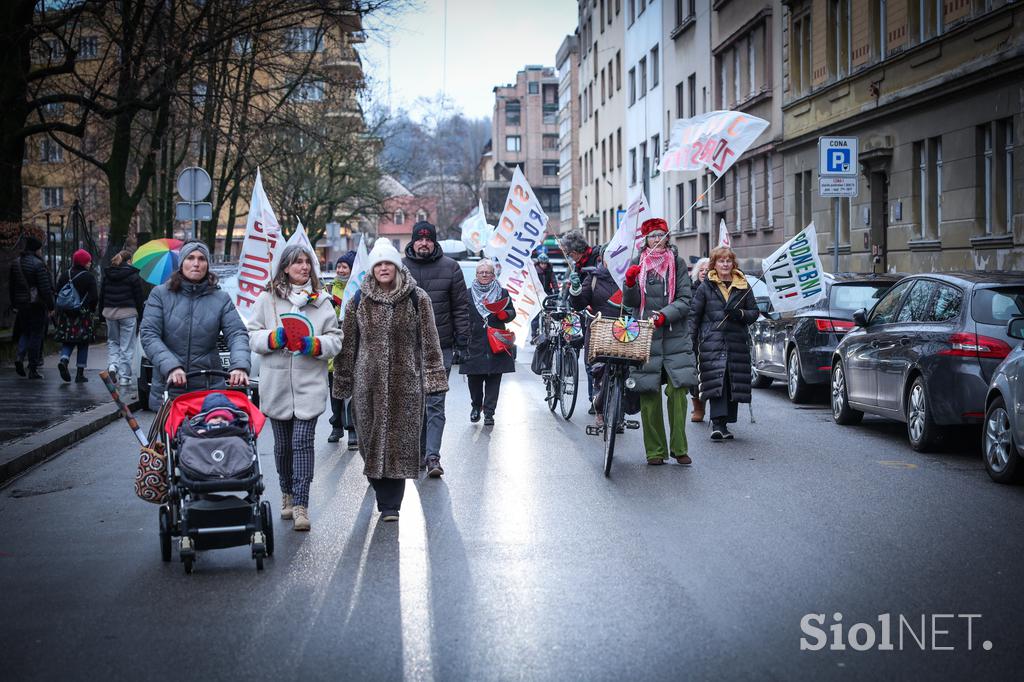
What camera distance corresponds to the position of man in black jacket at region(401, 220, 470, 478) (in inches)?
417

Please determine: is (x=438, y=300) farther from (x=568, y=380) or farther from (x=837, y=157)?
(x=837, y=157)

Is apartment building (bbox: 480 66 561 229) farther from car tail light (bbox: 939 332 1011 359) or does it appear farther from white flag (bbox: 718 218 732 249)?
car tail light (bbox: 939 332 1011 359)

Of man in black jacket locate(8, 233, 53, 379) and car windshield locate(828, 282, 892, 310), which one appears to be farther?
man in black jacket locate(8, 233, 53, 379)

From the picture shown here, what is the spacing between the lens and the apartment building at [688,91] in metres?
43.2

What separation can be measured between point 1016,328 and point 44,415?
32.2ft

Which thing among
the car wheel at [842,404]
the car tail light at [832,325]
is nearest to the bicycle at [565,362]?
the car wheel at [842,404]

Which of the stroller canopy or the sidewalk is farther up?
the stroller canopy

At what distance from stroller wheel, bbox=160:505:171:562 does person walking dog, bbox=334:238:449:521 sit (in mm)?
1399

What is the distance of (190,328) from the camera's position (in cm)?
799

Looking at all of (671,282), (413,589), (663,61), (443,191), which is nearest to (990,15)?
(671,282)

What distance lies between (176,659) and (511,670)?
1.37 metres

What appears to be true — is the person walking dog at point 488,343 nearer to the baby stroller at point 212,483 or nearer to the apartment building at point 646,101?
the baby stroller at point 212,483

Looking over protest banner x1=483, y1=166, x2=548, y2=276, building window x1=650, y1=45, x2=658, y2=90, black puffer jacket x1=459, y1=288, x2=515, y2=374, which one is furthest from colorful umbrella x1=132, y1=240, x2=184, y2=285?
building window x1=650, y1=45, x2=658, y2=90

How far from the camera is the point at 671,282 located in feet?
36.5
